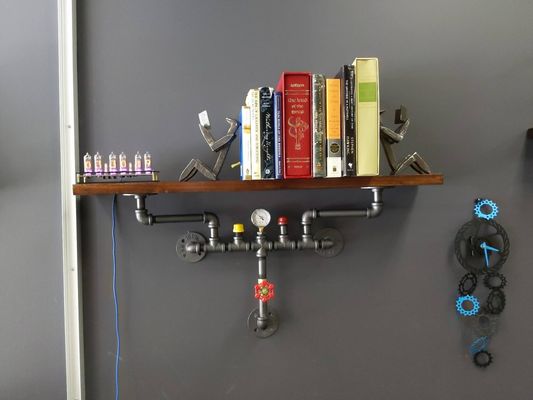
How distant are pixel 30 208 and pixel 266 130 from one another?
2.40ft

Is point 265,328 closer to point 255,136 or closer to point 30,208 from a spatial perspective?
point 255,136

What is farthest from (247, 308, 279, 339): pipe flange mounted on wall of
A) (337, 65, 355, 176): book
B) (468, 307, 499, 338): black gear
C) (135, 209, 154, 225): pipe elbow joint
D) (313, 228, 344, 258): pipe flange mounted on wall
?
(468, 307, 499, 338): black gear

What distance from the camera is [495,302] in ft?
3.44

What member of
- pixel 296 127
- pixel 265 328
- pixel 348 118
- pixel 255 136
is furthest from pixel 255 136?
pixel 265 328

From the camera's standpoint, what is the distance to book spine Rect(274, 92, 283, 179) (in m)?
0.81

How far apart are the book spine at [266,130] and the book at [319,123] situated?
10cm

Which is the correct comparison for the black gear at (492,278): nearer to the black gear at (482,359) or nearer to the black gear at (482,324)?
the black gear at (482,324)

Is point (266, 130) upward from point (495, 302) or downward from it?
upward

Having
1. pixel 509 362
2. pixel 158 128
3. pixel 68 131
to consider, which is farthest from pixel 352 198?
pixel 68 131

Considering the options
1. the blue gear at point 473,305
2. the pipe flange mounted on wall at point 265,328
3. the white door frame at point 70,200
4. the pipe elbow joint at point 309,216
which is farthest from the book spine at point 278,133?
the blue gear at point 473,305

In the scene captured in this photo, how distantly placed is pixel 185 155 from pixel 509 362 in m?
1.20

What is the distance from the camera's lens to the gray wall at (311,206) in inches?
39.2

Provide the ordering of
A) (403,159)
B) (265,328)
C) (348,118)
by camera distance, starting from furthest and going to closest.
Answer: (265,328) → (403,159) → (348,118)

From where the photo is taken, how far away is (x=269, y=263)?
1.03 m
